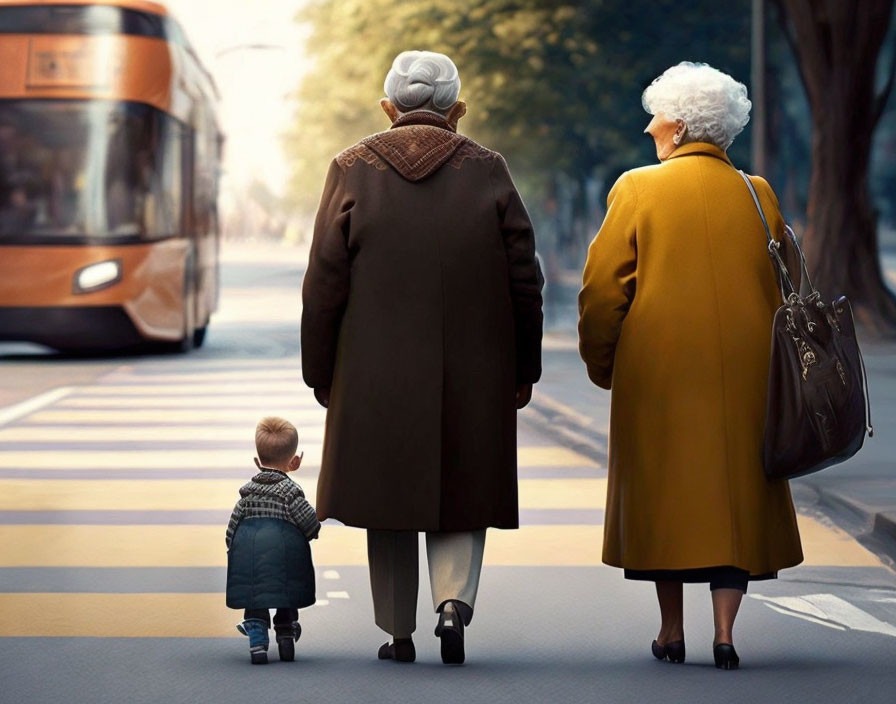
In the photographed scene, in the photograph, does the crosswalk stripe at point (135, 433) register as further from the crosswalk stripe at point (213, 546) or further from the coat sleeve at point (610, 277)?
the coat sleeve at point (610, 277)

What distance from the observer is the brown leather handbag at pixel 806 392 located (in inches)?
221

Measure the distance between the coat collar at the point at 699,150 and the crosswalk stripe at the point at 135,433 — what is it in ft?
23.0

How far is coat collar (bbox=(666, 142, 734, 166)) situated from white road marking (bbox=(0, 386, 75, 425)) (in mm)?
8880

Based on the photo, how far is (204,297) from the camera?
73.4ft

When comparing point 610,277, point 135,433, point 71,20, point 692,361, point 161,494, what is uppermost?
point 71,20

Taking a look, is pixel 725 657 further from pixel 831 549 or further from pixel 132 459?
pixel 132 459

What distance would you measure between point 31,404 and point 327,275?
10161 mm

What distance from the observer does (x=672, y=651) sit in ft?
19.2

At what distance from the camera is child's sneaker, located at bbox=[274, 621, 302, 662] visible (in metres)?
5.84

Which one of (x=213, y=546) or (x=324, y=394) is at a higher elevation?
(x=324, y=394)

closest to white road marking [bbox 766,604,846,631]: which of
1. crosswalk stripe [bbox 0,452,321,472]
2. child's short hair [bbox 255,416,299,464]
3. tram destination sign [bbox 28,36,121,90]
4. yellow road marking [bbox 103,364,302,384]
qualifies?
child's short hair [bbox 255,416,299,464]

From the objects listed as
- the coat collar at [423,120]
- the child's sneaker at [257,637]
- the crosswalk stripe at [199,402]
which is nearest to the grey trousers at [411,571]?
the child's sneaker at [257,637]

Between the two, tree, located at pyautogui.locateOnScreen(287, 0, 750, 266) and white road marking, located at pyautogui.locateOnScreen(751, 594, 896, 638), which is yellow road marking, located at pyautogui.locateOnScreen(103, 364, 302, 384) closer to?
white road marking, located at pyautogui.locateOnScreen(751, 594, 896, 638)

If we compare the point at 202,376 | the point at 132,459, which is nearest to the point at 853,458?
the point at 132,459
